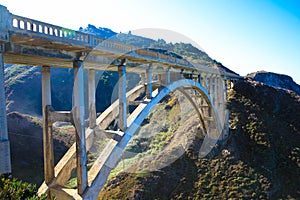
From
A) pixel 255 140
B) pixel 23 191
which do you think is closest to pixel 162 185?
pixel 255 140

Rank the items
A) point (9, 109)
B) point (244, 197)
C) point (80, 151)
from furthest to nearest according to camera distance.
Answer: point (9, 109), point (244, 197), point (80, 151)

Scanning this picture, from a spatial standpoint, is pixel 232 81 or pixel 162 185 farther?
pixel 232 81

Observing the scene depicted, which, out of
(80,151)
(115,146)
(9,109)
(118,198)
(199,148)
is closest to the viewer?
(80,151)

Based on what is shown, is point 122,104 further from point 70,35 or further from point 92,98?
point 70,35

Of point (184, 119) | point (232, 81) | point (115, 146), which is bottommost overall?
point (184, 119)

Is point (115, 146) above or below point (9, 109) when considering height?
above

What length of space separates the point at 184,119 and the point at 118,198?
551 inches

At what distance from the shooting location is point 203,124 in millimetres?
23734

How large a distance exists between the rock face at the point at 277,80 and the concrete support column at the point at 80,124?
179 ft

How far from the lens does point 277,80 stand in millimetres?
59250

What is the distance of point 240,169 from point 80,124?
54.1 feet

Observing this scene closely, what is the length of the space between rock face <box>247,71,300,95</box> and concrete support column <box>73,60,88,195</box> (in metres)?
54.7

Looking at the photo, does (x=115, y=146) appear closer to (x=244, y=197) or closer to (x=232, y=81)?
(x=244, y=197)

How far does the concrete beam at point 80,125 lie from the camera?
7008mm
